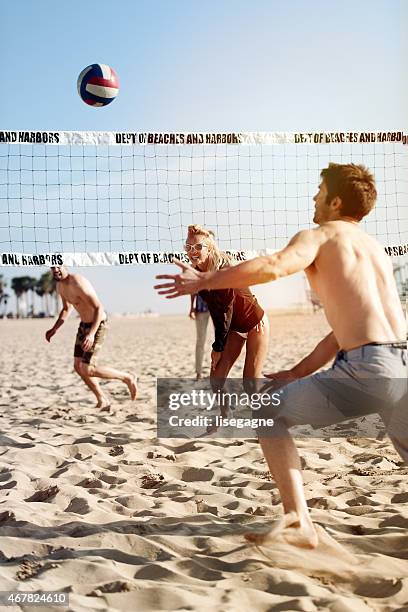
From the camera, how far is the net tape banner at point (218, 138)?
264 inches

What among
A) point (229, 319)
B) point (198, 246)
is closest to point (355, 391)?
point (229, 319)

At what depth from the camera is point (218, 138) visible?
22.5ft

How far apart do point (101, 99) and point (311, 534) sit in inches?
193

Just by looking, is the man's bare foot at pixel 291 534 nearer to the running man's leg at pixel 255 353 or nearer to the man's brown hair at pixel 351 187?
the man's brown hair at pixel 351 187

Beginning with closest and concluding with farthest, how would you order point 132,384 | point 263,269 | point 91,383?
point 263,269 < point 91,383 < point 132,384

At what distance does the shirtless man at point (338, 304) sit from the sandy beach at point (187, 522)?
0.23 m

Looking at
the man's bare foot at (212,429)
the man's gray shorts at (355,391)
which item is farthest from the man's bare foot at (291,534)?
the man's bare foot at (212,429)

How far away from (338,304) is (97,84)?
448 cm

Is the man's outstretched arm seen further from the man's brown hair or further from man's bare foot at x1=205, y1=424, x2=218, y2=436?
man's bare foot at x1=205, y1=424, x2=218, y2=436

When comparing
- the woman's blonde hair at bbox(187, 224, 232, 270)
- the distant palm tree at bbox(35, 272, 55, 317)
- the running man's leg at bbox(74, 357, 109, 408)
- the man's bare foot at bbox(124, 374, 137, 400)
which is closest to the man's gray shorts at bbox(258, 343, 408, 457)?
the woman's blonde hair at bbox(187, 224, 232, 270)

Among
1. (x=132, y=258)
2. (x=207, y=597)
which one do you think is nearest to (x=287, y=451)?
(x=207, y=597)

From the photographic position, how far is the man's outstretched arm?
2.78m

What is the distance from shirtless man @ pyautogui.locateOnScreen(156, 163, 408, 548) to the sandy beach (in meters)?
0.23

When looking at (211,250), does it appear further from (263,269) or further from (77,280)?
(263,269)
